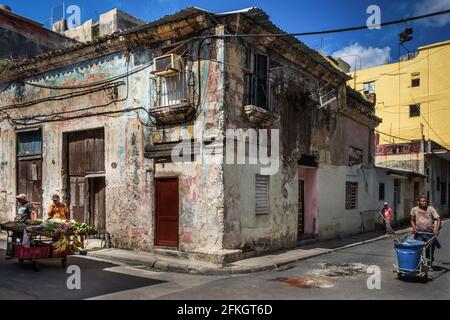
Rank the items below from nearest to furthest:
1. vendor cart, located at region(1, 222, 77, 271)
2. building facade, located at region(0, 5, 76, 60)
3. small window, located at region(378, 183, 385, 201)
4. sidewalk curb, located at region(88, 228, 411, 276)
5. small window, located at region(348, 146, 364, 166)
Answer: vendor cart, located at region(1, 222, 77, 271) → sidewalk curb, located at region(88, 228, 411, 276) → building facade, located at region(0, 5, 76, 60) → small window, located at region(348, 146, 364, 166) → small window, located at region(378, 183, 385, 201)

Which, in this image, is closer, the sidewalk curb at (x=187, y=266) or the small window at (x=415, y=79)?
the sidewalk curb at (x=187, y=266)

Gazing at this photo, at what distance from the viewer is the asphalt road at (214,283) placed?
7.36 meters

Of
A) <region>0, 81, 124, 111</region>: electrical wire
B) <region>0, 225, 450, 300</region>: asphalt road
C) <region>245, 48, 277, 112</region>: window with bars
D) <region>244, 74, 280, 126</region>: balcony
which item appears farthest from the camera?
<region>0, 81, 124, 111</region>: electrical wire

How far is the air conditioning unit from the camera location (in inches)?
437

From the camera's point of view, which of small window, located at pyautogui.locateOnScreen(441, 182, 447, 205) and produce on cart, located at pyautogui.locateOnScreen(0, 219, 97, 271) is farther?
small window, located at pyautogui.locateOnScreen(441, 182, 447, 205)

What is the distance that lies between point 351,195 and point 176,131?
10543 millimetres

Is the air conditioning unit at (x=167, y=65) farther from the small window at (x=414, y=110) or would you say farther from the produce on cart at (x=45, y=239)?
the small window at (x=414, y=110)

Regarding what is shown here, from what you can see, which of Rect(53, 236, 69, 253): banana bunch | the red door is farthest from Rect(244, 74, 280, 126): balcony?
Rect(53, 236, 69, 253): banana bunch

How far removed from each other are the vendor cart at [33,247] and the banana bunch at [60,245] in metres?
0.04

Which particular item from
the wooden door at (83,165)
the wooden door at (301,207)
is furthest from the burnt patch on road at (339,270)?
the wooden door at (83,165)

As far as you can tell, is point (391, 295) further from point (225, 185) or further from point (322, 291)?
point (225, 185)

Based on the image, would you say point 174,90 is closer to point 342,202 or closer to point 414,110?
point 342,202

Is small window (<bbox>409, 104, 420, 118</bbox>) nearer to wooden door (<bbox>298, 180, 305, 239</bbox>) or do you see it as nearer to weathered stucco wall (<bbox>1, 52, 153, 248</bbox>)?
wooden door (<bbox>298, 180, 305, 239</bbox>)

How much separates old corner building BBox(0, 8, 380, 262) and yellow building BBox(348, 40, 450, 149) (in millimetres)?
20310
